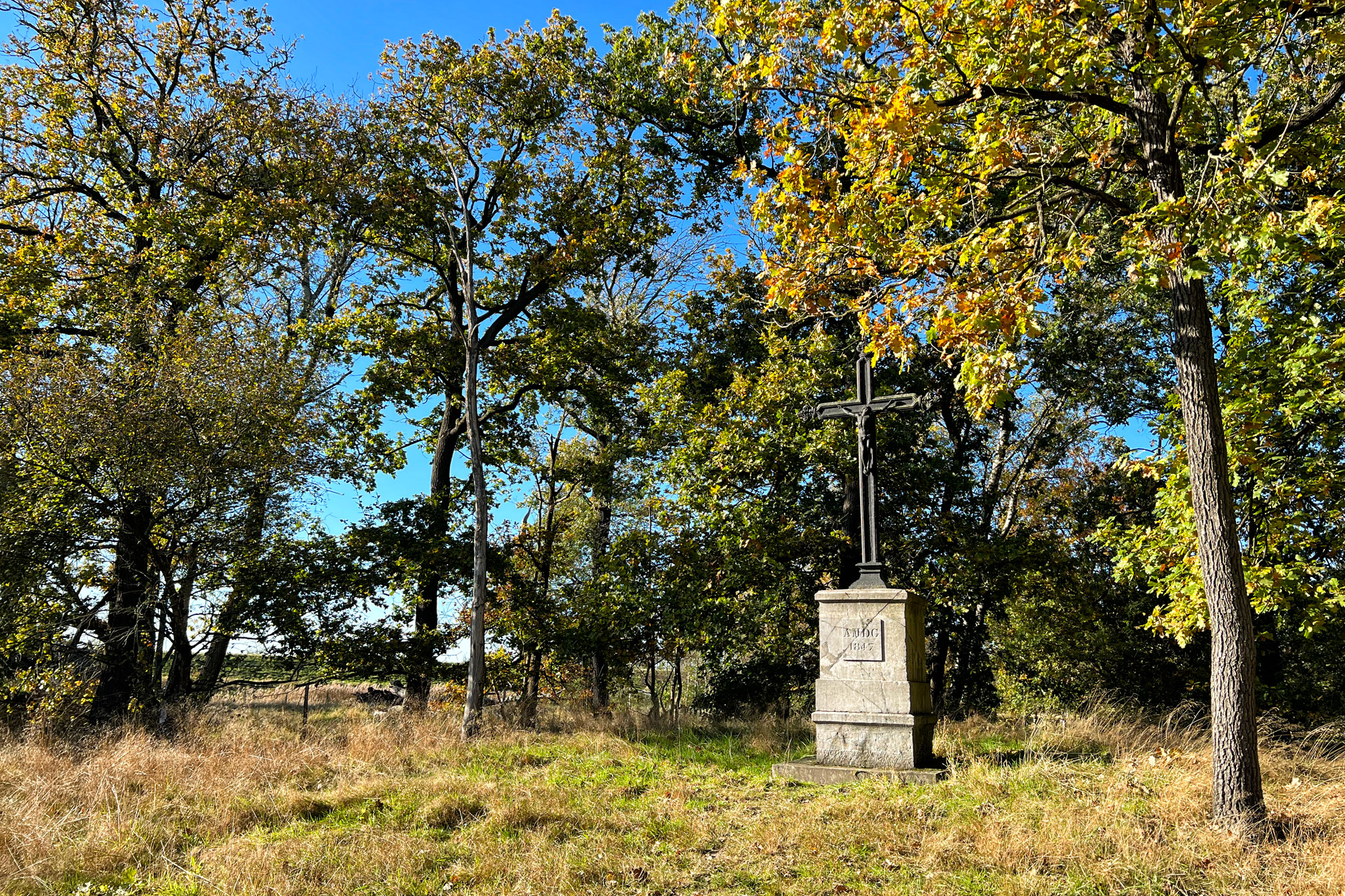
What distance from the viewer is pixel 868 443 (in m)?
9.55

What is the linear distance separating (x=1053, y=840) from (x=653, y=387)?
10.7 m

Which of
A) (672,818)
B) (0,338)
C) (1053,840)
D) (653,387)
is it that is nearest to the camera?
(1053,840)

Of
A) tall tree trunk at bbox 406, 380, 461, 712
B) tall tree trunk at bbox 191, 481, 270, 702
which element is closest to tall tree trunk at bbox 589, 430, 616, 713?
tall tree trunk at bbox 406, 380, 461, 712

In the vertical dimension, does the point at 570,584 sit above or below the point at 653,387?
below

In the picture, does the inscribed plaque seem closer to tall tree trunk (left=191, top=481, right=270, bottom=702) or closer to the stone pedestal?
the stone pedestal

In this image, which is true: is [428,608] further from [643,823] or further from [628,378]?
[643,823]

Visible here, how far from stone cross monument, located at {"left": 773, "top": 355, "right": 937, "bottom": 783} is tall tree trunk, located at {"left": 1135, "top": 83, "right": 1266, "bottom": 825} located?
104 inches

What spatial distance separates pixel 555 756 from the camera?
10.1m

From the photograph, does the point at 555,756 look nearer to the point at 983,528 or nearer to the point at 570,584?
the point at 570,584

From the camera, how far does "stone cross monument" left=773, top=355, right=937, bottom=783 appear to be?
8062mm

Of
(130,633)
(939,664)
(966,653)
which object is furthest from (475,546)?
(966,653)

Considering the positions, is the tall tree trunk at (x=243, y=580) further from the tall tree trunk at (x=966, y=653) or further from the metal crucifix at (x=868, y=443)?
the tall tree trunk at (x=966, y=653)

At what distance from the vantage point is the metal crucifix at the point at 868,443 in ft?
29.4

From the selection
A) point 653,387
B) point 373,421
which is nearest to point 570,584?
point 653,387
